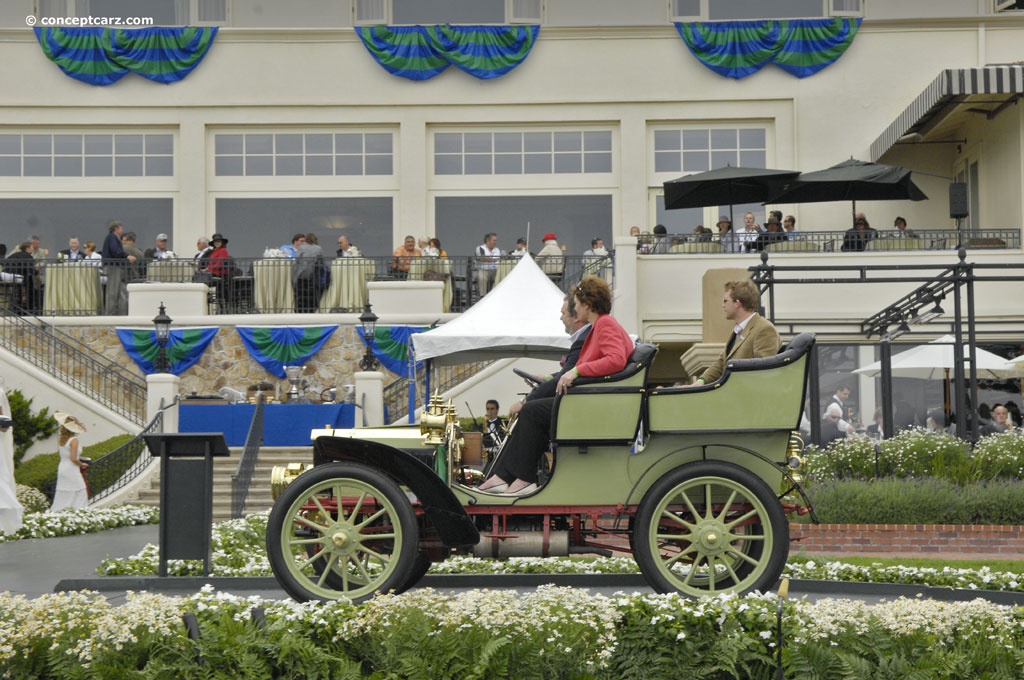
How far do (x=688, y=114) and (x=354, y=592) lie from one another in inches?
978

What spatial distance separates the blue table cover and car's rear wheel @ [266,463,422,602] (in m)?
15.6

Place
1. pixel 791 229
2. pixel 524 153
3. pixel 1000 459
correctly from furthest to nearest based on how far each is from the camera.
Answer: pixel 524 153, pixel 791 229, pixel 1000 459

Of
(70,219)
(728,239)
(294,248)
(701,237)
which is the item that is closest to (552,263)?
(701,237)

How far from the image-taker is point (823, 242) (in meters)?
27.2

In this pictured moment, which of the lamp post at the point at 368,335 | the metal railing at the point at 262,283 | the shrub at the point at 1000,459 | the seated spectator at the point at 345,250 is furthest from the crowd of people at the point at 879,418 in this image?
the seated spectator at the point at 345,250

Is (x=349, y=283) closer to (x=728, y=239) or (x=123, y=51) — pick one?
(x=728, y=239)

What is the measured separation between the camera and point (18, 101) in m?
31.1

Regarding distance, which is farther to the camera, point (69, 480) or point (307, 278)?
point (307, 278)

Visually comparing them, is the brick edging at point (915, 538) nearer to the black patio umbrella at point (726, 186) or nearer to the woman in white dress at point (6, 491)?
the woman in white dress at point (6, 491)

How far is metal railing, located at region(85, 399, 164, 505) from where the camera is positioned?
22.0 m

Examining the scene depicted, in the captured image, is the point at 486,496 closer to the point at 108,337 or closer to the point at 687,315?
the point at 687,315

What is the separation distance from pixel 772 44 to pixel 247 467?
1648cm

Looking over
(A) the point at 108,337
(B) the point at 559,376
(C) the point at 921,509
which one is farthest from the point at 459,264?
(B) the point at 559,376

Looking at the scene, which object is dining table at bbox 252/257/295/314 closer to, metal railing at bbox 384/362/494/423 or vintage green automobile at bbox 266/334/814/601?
metal railing at bbox 384/362/494/423
